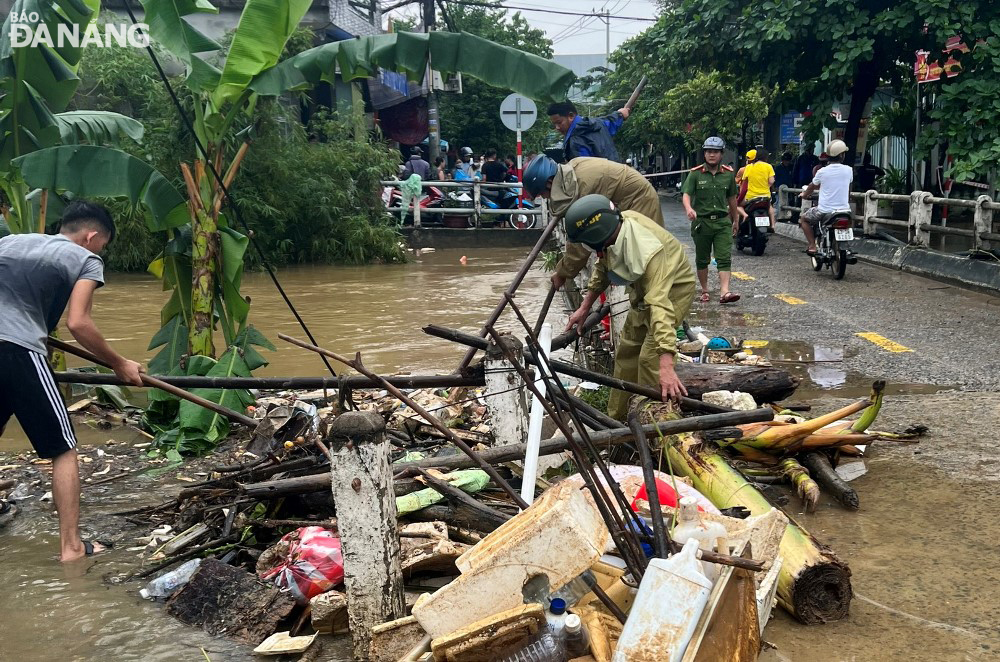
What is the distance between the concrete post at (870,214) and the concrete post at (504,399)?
39.8 ft

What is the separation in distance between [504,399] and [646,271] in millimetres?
1088

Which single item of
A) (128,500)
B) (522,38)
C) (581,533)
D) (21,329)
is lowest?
(128,500)

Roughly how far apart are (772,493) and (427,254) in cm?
1496

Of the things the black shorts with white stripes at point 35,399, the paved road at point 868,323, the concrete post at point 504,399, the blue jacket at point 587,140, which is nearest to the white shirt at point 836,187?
the paved road at point 868,323

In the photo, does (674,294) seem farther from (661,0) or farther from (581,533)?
(661,0)

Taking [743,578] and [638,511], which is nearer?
[743,578]

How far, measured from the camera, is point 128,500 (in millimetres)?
5527

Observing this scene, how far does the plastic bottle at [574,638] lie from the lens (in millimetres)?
2906

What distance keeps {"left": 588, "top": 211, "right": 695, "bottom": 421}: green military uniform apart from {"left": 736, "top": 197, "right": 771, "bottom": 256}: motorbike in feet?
32.7

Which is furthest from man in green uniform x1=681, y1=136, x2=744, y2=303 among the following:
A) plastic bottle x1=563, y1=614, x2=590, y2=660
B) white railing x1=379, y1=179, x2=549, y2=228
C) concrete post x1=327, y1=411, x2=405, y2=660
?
white railing x1=379, y1=179, x2=549, y2=228

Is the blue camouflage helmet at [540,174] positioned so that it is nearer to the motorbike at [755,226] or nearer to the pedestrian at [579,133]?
the pedestrian at [579,133]

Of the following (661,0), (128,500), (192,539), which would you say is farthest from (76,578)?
(661,0)

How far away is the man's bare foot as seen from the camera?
15.0 feet

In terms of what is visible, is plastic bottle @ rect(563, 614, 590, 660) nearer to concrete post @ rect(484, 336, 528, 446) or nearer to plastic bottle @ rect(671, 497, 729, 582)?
plastic bottle @ rect(671, 497, 729, 582)
